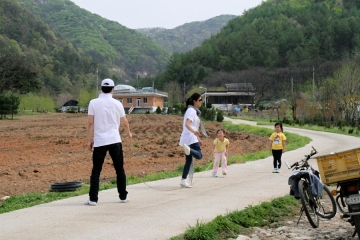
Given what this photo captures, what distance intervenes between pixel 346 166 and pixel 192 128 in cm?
388

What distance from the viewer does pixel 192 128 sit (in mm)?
9969

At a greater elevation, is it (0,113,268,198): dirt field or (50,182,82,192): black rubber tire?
(50,182,82,192): black rubber tire

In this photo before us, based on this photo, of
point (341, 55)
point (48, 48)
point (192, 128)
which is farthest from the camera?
point (48, 48)

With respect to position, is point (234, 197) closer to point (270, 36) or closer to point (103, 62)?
point (270, 36)

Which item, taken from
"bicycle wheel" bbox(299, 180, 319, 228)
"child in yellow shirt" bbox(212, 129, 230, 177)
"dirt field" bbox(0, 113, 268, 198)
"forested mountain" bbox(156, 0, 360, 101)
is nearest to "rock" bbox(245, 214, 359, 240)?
"bicycle wheel" bbox(299, 180, 319, 228)

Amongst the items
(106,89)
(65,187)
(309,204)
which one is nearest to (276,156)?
(65,187)

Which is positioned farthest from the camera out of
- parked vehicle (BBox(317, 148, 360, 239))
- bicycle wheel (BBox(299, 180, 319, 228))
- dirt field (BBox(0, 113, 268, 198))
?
dirt field (BBox(0, 113, 268, 198))

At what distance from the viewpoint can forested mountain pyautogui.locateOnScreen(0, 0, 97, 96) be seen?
117500mm

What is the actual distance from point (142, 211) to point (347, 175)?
282 cm

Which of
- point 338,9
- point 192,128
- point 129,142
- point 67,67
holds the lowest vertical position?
point 129,142

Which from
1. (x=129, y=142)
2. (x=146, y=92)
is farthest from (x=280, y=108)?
(x=146, y=92)

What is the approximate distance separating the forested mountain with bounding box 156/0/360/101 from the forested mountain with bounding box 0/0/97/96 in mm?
20487

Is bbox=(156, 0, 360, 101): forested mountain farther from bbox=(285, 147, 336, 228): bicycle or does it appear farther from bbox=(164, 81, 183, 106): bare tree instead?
bbox=(285, 147, 336, 228): bicycle

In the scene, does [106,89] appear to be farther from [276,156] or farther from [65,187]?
[276,156]
